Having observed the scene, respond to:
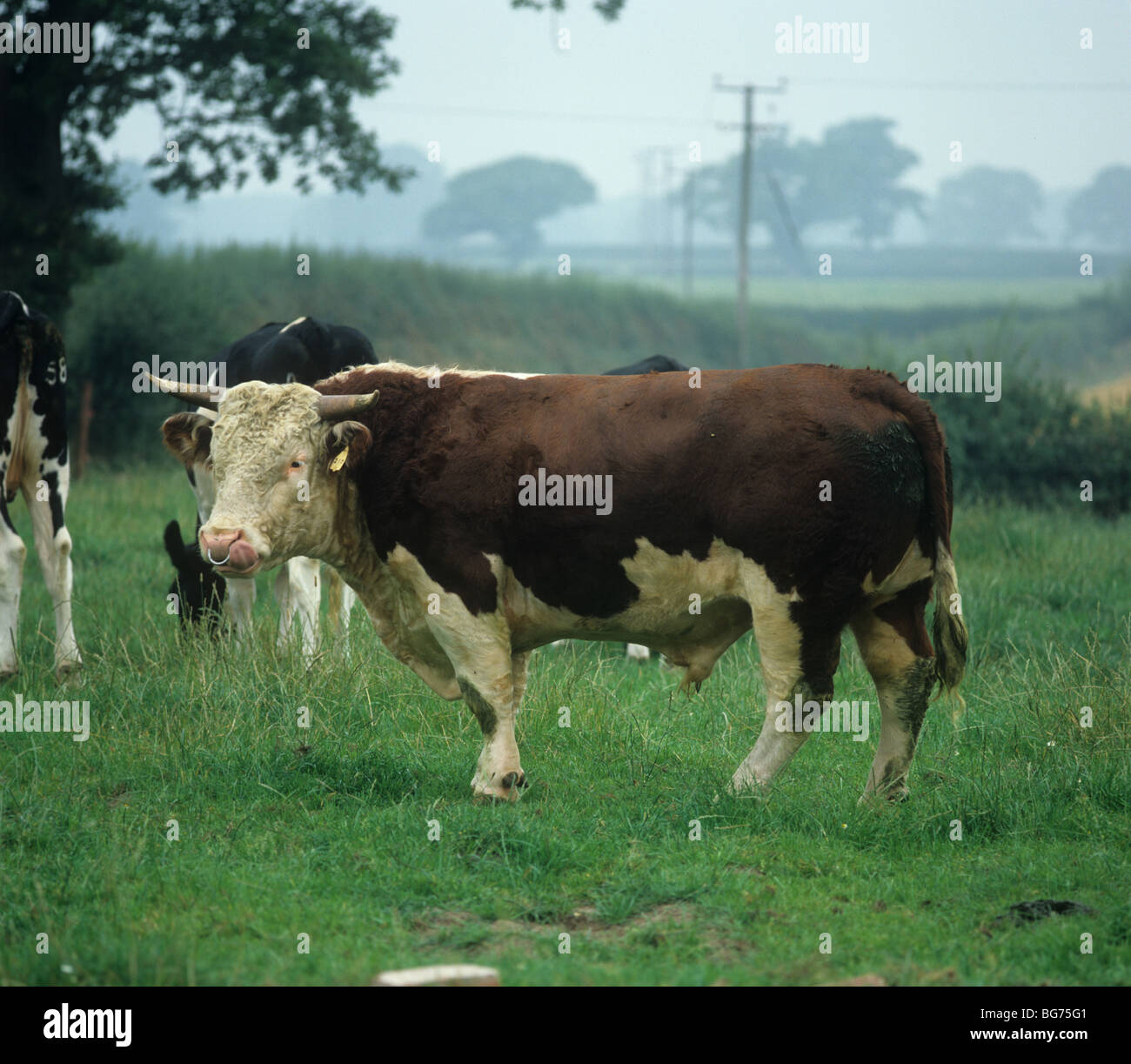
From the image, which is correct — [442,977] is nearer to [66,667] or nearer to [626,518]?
[626,518]

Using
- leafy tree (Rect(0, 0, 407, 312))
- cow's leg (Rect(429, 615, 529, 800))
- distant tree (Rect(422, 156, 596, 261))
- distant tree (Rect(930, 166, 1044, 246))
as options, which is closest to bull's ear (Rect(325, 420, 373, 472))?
cow's leg (Rect(429, 615, 529, 800))

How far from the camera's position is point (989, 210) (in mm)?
137500

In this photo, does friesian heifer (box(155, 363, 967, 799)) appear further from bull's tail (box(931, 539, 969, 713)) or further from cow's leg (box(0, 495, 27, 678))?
cow's leg (box(0, 495, 27, 678))

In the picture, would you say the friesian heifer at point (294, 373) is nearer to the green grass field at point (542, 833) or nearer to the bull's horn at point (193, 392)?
the green grass field at point (542, 833)

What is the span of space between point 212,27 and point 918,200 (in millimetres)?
103865

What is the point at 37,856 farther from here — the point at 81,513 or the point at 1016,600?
the point at 81,513

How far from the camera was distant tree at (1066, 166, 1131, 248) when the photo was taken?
119 metres

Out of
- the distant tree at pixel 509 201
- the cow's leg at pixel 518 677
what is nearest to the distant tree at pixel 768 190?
the distant tree at pixel 509 201

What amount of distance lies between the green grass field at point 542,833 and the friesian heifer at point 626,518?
0.49 metres

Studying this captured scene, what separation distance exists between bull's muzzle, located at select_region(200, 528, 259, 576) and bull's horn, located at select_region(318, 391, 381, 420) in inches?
26.5

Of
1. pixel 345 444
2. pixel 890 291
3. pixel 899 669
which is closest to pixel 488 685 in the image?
pixel 345 444

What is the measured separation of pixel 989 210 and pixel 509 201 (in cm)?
5508

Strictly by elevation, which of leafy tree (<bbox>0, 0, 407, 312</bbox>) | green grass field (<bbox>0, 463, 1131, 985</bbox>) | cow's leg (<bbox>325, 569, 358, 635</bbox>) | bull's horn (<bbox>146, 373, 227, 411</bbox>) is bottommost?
green grass field (<bbox>0, 463, 1131, 985</bbox>)

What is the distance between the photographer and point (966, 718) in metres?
7.60
